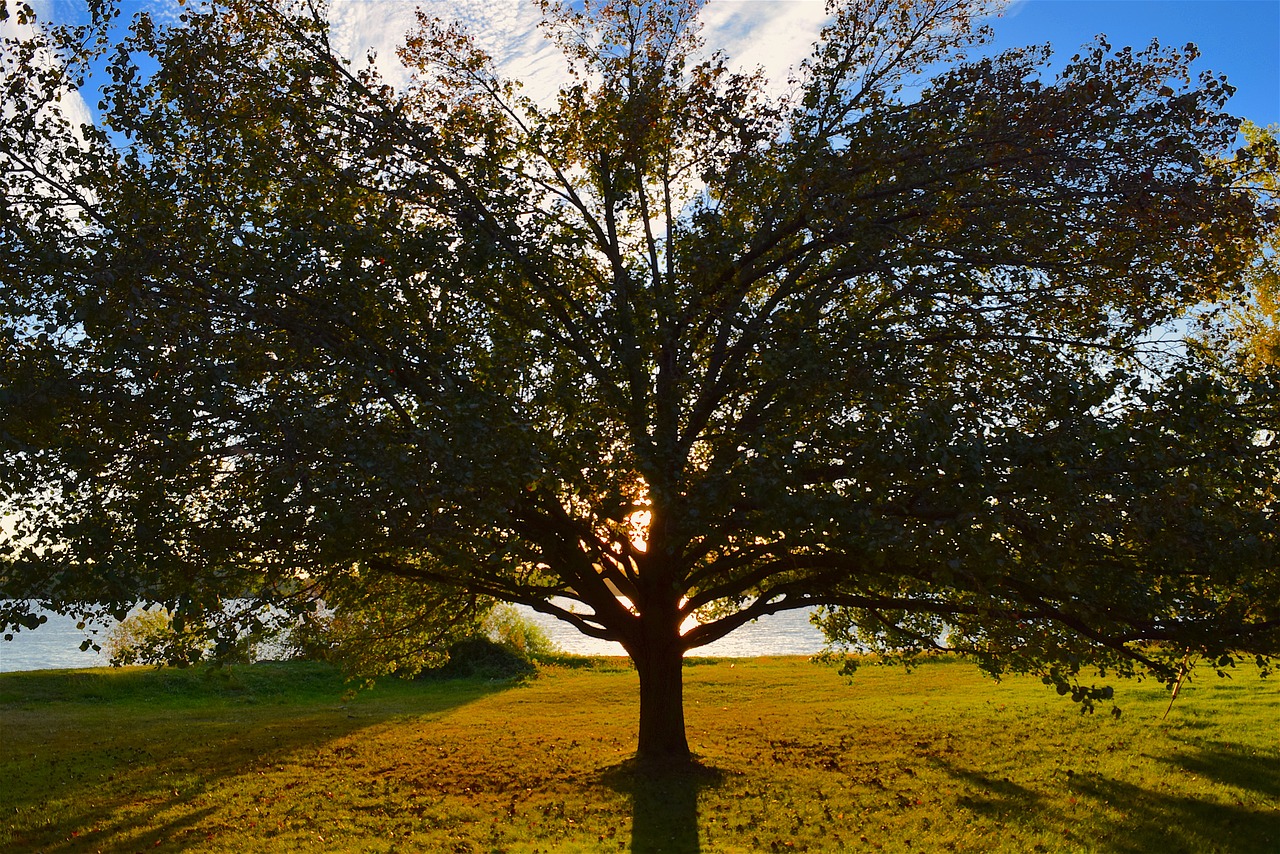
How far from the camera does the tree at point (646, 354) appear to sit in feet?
29.7

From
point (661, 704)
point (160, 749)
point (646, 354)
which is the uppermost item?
point (646, 354)

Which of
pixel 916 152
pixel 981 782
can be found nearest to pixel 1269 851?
pixel 981 782

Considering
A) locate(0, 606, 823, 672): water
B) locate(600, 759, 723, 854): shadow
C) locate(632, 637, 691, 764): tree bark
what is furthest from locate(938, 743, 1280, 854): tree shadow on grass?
locate(0, 606, 823, 672): water

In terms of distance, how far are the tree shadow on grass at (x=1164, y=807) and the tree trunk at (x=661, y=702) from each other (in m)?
4.82

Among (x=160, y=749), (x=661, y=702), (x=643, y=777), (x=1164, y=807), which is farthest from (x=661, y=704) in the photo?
(x=160, y=749)

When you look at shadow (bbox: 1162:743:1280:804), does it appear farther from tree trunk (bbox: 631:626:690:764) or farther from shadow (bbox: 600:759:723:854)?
tree trunk (bbox: 631:626:690:764)

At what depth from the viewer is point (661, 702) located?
15656mm

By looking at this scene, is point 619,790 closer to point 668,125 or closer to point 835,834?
point 835,834

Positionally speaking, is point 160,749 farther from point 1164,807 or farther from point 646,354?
point 1164,807

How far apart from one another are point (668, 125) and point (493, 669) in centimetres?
2542

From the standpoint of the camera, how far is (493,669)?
34500 millimetres

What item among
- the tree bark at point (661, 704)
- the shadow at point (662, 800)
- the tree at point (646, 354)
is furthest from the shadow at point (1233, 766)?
the tree bark at point (661, 704)

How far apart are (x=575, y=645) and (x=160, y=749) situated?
4878cm

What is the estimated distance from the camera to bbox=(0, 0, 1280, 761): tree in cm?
906
